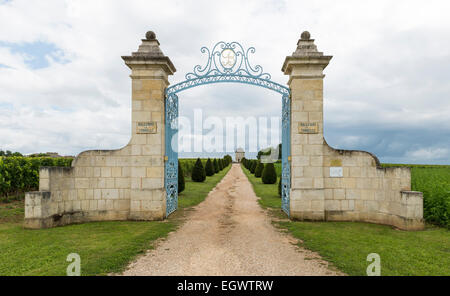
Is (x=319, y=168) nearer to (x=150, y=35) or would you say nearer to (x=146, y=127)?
(x=146, y=127)

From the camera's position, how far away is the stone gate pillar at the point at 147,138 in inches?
300

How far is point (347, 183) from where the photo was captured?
7.66m

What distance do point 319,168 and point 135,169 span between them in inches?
203

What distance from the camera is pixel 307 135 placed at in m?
7.63

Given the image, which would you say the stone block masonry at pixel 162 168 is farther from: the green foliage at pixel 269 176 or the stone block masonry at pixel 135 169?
the green foliage at pixel 269 176

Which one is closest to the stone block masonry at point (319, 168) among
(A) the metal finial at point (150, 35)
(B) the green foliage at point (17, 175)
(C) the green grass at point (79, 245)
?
(C) the green grass at point (79, 245)

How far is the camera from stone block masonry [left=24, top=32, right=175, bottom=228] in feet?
25.0

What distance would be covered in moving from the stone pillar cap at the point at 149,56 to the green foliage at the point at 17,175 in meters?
7.53

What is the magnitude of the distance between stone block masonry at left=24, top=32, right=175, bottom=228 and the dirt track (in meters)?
1.50

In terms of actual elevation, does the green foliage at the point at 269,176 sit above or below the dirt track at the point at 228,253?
above

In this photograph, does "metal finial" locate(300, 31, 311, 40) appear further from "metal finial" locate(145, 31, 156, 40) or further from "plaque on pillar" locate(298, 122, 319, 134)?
"metal finial" locate(145, 31, 156, 40)

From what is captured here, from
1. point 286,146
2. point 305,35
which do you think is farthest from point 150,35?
point 286,146
